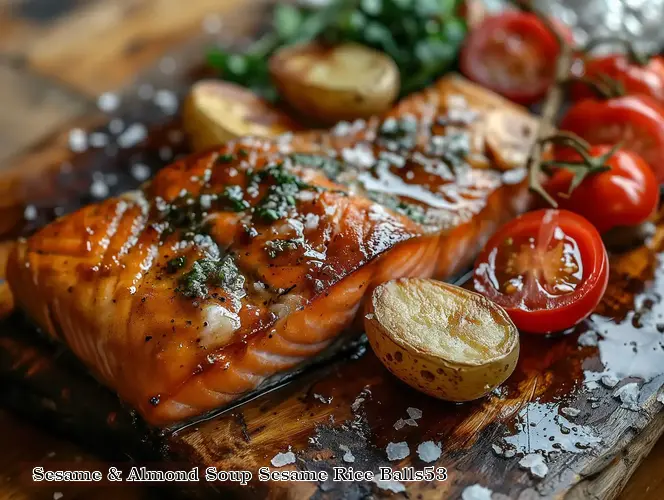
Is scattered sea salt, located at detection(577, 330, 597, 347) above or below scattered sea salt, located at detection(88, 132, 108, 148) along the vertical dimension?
above

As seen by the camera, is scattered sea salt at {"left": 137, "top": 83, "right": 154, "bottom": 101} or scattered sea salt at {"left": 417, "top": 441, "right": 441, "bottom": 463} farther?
scattered sea salt at {"left": 137, "top": 83, "right": 154, "bottom": 101}

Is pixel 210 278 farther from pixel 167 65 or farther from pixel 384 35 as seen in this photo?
pixel 167 65

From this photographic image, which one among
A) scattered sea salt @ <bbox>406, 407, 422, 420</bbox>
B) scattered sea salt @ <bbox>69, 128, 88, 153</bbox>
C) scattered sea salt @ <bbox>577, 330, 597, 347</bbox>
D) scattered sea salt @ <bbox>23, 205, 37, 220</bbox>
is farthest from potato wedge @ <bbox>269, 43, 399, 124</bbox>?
scattered sea salt @ <bbox>406, 407, 422, 420</bbox>

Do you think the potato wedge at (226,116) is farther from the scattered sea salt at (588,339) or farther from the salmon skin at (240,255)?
the scattered sea salt at (588,339)

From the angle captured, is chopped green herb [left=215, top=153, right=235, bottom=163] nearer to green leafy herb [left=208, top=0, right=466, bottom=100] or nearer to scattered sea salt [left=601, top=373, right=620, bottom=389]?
green leafy herb [left=208, top=0, right=466, bottom=100]

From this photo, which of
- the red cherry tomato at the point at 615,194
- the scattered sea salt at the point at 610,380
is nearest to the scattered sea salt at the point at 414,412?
the scattered sea salt at the point at 610,380

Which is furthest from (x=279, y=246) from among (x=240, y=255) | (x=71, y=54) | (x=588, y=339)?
(x=71, y=54)

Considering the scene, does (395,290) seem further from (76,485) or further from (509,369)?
(76,485)
